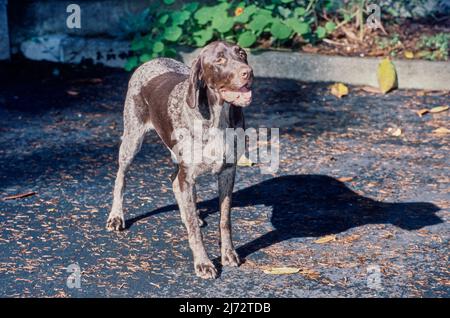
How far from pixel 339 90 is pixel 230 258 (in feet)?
14.1

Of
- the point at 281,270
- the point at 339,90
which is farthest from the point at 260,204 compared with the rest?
the point at 339,90

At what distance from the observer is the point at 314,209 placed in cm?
626

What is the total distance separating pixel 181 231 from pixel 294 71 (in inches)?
169

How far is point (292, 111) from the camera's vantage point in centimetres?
868

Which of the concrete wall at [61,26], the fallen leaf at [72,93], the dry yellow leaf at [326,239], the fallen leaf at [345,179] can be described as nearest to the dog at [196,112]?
the dry yellow leaf at [326,239]

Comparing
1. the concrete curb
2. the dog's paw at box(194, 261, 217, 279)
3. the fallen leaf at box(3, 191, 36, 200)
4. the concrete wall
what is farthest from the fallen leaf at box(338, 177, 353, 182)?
the concrete wall

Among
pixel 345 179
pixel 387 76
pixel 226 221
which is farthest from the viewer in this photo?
pixel 387 76

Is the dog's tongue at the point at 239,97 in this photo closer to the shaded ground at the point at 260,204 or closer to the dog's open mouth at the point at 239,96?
the dog's open mouth at the point at 239,96

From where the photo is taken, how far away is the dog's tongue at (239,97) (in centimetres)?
478

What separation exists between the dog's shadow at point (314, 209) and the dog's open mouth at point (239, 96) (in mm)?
1114

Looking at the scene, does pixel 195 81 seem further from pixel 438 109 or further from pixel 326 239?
pixel 438 109

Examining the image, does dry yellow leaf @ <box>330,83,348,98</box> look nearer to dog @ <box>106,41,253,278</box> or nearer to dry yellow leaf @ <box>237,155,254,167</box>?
dry yellow leaf @ <box>237,155,254,167</box>
